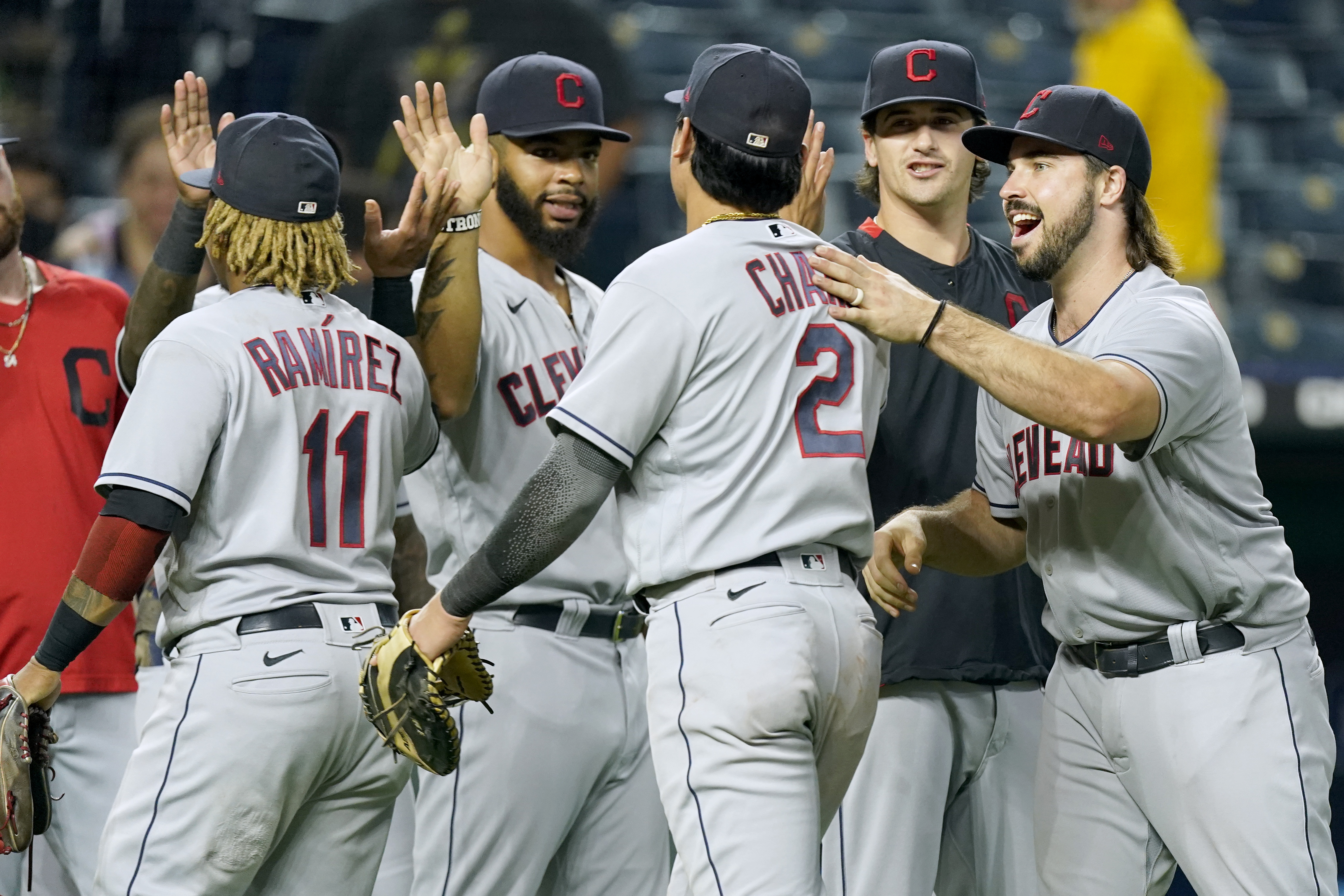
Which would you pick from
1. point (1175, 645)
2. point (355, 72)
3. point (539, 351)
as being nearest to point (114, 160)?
point (355, 72)

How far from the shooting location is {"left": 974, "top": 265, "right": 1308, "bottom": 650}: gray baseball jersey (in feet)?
8.62

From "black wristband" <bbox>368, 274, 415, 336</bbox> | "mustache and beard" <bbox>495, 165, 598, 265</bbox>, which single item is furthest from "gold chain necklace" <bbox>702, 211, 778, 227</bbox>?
"mustache and beard" <bbox>495, 165, 598, 265</bbox>

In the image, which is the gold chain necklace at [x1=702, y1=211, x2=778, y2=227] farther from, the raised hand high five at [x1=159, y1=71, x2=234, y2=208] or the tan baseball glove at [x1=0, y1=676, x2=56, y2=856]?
the tan baseball glove at [x1=0, y1=676, x2=56, y2=856]

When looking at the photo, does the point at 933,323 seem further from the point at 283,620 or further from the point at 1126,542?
the point at 283,620

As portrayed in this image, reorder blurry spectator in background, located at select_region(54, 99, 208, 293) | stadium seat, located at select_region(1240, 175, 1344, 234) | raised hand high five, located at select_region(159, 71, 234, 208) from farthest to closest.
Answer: stadium seat, located at select_region(1240, 175, 1344, 234)
blurry spectator in background, located at select_region(54, 99, 208, 293)
raised hand high five, located at select_region(159, 71, 234, 208)

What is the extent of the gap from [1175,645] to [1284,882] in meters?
0.43

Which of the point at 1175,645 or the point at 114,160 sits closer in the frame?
the point at 1175,645

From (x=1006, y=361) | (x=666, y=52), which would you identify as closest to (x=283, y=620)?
(x=1006, y=361)

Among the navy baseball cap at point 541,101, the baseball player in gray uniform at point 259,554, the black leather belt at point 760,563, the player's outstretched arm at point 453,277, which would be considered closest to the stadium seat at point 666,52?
the navy baseball cap at point 541,101

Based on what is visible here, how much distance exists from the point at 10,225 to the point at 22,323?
22 centimetres

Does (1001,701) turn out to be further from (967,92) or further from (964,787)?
(967,92)

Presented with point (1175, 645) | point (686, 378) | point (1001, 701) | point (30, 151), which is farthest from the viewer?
point (30, 151)

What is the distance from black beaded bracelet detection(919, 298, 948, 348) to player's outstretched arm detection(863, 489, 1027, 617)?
1.38 feet

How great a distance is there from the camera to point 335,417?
2746 millimetres
